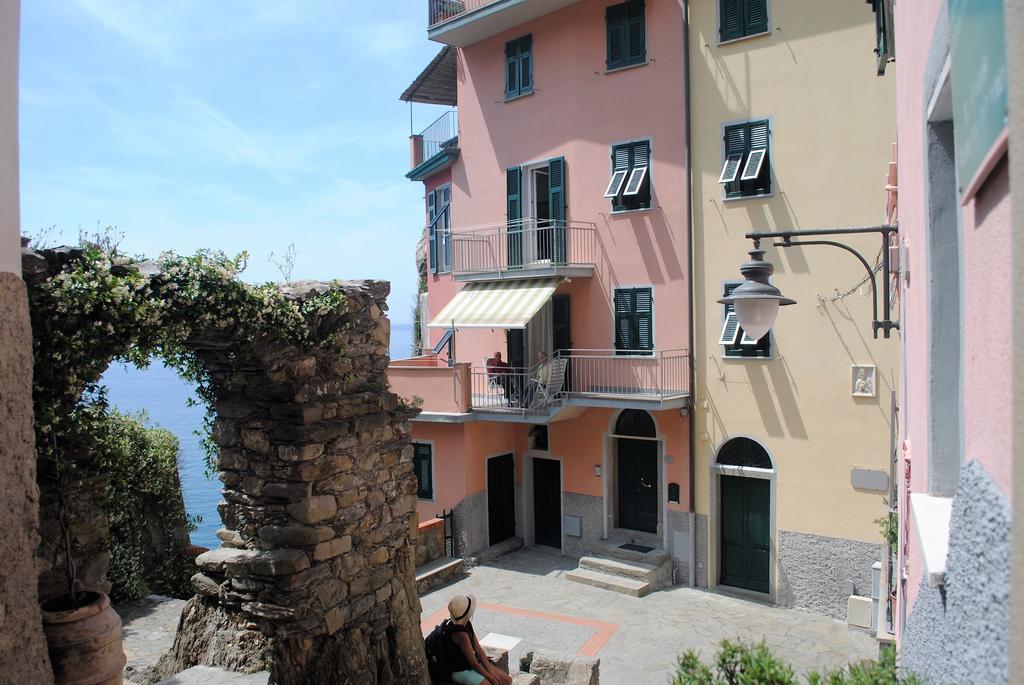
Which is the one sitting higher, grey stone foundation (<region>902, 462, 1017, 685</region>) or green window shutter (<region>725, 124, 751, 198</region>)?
green window shutter (<region>725, 124, 751, 198</region>)

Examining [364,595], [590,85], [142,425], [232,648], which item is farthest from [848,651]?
[142,425]

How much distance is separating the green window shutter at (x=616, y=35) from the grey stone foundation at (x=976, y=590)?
556 inches

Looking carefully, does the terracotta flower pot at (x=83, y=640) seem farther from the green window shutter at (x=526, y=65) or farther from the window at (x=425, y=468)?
the green window shutter at (x=526, y=65)

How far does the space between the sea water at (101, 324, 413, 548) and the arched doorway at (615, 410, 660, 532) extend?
7.98 metres

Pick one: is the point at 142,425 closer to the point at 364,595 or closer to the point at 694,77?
the point at 364,595

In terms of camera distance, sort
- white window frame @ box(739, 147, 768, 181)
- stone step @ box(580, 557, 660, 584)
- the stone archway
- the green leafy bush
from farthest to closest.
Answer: stone step @ box(580, 557, 660, 584) < white window frame @ box(739, 147, 768, 181) < the green leafy bush < the stone archway

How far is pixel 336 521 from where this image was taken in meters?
7.27

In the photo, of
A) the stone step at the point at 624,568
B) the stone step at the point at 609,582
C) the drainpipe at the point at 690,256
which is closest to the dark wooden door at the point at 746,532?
the drainpipe at the point at 690,256

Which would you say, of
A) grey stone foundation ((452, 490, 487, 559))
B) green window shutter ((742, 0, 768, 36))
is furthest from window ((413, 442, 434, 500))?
green window shutter ((742, 0, 768, 36))

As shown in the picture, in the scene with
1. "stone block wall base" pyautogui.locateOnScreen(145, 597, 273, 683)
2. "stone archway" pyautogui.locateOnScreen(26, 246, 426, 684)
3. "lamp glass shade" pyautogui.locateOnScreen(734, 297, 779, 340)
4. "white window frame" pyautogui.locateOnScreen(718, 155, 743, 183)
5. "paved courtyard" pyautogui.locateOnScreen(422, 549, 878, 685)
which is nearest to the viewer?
"lamp glass shade" pyautogui.locateOnScreen(734, 297, 779, 340)

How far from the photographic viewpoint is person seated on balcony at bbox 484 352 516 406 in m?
16.1

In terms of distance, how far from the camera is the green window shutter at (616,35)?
1531cm

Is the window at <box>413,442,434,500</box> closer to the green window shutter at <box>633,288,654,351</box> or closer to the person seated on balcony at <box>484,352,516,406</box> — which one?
the person seated on balcony at <box>484,352,516,406</box>

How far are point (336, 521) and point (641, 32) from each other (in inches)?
468
